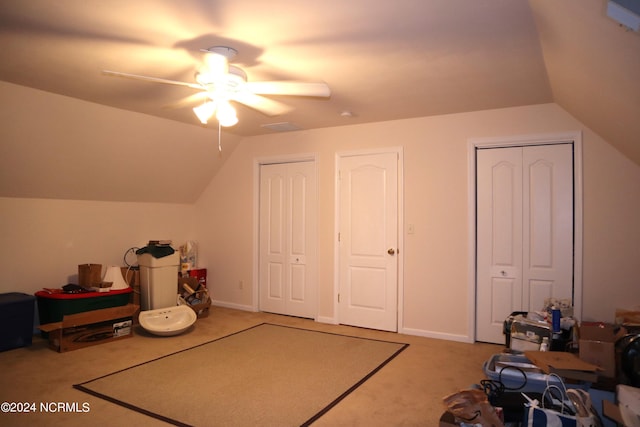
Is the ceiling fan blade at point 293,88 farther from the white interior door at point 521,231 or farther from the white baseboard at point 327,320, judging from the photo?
the white baseboard at point 327,320

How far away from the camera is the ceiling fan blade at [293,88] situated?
279cm

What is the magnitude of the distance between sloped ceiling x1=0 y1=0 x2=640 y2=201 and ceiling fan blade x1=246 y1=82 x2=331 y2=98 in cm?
24

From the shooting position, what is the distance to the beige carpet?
9.70ft

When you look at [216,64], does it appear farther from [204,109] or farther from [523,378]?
[523,378]

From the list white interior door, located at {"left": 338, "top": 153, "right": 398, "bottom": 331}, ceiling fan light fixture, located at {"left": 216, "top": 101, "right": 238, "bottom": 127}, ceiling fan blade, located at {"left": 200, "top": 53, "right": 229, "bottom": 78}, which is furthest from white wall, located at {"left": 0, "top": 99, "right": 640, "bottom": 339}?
ceiling fan blade, located at {"left": 200, "top": 53, "right": 229, "bottom": 78}

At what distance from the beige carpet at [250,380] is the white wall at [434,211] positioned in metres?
0.81

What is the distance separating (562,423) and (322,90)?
2.31m

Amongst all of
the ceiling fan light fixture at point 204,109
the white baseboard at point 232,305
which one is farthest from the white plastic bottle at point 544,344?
the white baseboard at point 232,305

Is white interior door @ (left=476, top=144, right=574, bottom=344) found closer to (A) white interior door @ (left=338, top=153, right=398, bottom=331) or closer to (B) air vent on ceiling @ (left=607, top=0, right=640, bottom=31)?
(A) white interior door @ (left=338, top=153, right=398, bottom=331)

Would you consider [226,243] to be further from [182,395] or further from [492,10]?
[492,10]

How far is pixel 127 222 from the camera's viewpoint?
5.79 metres

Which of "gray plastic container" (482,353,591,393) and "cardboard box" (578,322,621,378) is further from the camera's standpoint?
"cardboard box" (578,322,621,378)

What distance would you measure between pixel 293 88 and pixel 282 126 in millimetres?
2573

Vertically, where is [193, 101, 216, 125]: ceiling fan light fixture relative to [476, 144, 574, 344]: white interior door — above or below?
above
